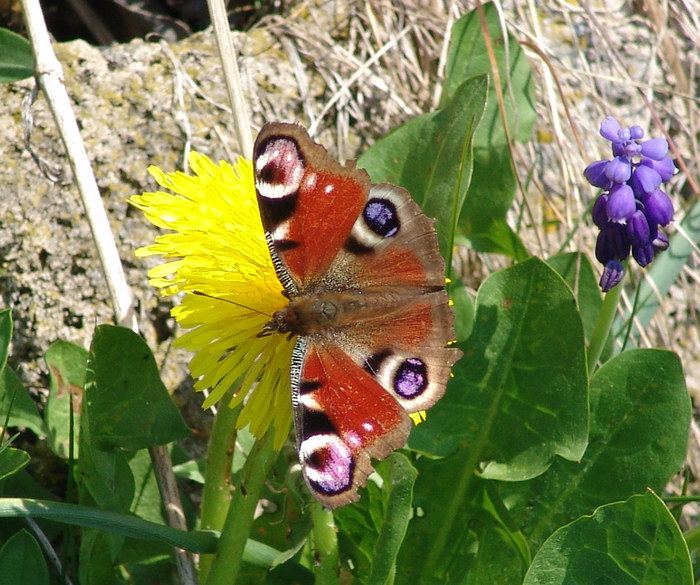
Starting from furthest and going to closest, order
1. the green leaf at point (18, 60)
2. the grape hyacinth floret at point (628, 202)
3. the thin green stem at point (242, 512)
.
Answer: the green leaf at point (18, 60) < the grape hyacinth floret at point (628, 202) < the thin green stem at point (242, 512)

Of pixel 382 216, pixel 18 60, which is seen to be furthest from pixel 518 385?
pixel 18 60

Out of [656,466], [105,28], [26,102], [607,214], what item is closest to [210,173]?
[26,102]

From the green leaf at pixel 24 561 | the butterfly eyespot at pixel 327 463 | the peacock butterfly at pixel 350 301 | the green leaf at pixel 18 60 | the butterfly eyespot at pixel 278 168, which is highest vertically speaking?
the green leaf at pixel 18 60

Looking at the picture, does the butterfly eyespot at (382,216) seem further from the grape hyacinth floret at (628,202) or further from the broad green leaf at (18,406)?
the broad green leaf at (18,406)

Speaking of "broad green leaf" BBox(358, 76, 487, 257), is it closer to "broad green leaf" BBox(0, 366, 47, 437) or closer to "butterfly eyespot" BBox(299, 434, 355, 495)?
"butterfly eyespot" BBox(299, 434, 355, 495)

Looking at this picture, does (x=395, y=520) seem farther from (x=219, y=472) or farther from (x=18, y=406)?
(x=18, y=406)

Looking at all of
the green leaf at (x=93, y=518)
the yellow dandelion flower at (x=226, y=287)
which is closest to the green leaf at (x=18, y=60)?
the yellow dandelion flower at (x=226, y=287)

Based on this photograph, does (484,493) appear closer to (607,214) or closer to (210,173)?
(607,214)
